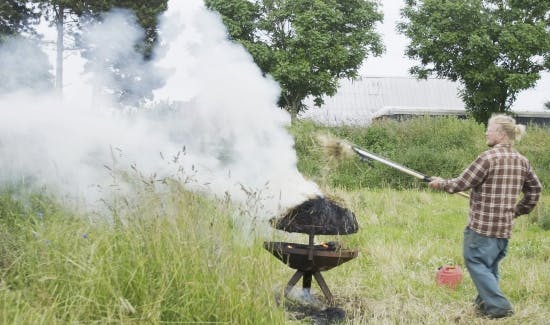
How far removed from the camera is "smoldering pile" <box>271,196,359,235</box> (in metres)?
4.82

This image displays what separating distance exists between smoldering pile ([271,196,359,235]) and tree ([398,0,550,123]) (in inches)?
866

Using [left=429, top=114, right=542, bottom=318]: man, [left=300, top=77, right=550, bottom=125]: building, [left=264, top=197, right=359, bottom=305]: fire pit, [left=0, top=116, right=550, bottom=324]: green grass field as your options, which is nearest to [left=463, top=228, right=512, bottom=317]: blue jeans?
[left=429, top=114, right=542, bottom=318]: man

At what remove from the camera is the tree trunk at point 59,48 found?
6.65 m

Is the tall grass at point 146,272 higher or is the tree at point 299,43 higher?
the tree at point 299,43

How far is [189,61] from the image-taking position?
686 cm

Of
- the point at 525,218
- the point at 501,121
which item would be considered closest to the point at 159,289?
the point at 501,121

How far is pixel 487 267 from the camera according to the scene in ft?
16.3

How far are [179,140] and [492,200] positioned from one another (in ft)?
12.0

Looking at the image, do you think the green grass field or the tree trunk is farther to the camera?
the tree trunk

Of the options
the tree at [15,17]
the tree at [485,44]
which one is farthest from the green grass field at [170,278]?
the tree at [485,44]

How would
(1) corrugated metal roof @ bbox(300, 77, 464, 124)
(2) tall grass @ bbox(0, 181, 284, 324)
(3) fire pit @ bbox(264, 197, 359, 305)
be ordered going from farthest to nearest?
(1) corrugated metal roof @ bbox(300, 77, 464, 124), (3) fire pit @ bbox(264, 197, 359, 305), (2) tall grass @ bbox(0, 181, 284, 324)

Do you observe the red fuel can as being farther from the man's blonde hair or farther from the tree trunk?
the tree trunk

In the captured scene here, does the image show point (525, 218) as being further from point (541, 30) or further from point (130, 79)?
point (541, 30)

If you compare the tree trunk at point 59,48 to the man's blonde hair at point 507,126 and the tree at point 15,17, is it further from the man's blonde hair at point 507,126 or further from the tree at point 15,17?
the man's blonde hair at point 507,126
